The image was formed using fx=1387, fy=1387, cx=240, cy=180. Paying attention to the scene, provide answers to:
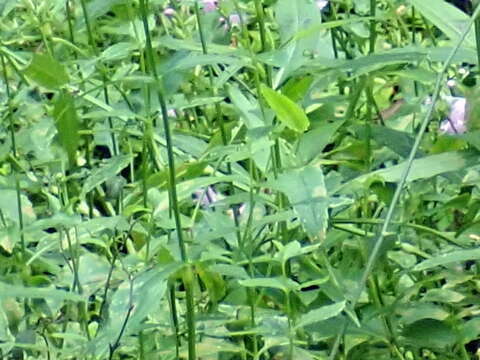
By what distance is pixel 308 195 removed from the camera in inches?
48.5

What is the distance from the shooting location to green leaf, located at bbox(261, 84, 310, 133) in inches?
50.5

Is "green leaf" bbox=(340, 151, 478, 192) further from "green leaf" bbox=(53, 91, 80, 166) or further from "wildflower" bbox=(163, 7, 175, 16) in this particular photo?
"wildflower" bbox=(163, 7, 175, 16)

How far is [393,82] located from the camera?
187cm

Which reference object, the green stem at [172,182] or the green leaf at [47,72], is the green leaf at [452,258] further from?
the green leaf at [47,72]

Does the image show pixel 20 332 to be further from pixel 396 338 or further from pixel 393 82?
pixel 393 82

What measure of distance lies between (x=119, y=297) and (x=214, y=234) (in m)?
0.14

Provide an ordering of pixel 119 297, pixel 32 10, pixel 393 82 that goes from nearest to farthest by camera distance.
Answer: pixel 119 297 → pixel 32 10 → pixel 393 82

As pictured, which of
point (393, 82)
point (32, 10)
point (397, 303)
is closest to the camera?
point (397, 303)

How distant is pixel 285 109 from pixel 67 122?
0.83 feet

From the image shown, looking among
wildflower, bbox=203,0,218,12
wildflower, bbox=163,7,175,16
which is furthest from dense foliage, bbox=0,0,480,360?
wildflower, bbox=163,7,175,16

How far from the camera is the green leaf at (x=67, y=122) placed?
1378mm

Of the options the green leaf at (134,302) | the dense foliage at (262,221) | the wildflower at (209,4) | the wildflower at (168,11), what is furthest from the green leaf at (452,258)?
the wildflower at (168,11)

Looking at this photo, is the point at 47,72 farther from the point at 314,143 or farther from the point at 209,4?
the point at 209,4

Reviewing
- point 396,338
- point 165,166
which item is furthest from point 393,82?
point 396,338
